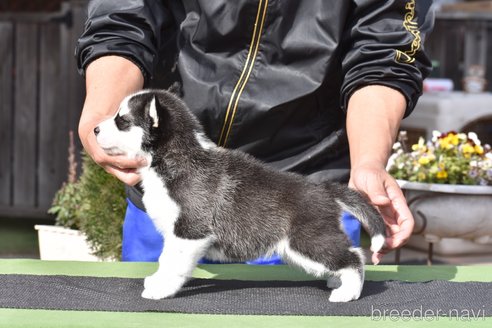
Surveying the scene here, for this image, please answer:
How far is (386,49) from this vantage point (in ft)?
9.88

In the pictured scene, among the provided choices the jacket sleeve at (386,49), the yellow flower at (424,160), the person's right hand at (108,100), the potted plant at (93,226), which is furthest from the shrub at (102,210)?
the jacket sleeve at (386,49)

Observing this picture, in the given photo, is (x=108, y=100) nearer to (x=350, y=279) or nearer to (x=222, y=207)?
(x=222, y=207)

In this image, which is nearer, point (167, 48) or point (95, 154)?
point (95, 154)

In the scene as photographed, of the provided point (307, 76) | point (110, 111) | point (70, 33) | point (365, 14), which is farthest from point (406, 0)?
point (70, 33)

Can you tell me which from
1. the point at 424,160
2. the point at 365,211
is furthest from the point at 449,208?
the point at 365,211

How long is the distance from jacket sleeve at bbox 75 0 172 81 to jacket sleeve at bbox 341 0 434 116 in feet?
2.16

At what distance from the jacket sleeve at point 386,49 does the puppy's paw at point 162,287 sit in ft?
2.88

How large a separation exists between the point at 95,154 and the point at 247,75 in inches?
25.8

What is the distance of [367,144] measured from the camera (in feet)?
9.13

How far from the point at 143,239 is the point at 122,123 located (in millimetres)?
752

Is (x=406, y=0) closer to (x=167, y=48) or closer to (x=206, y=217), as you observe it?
(x=167, y=48)

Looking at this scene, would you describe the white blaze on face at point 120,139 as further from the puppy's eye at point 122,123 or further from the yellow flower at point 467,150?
the yellow flower at point 467,150

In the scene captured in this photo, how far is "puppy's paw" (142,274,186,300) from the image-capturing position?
251 centimetres

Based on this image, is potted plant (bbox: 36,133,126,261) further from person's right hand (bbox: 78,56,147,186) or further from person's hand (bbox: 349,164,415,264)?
person's hand (bbox: 349,164,415,264)
